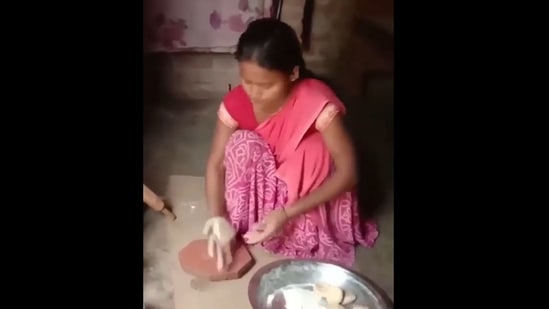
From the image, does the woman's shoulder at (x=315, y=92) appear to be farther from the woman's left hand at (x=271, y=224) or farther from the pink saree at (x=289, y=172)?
the woman's left hand at (x=271, y=224)

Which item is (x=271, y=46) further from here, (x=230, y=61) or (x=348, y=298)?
(x=348, y=298)

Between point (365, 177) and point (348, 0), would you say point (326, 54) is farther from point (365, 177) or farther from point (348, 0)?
point (365, 177)

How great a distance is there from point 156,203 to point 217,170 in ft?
0.37

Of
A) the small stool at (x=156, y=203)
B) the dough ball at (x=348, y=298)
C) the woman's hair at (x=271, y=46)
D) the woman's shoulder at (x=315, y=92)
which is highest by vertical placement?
the woman's hair at (x=271, y=46)

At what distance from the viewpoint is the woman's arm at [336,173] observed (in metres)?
1.32

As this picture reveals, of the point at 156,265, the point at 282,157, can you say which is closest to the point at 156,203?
the point at 156,265

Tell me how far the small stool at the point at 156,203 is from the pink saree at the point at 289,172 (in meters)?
0.10

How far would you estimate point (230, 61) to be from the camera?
1.33m

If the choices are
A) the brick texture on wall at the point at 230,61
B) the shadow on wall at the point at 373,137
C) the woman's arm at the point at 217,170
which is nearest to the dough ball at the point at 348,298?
the shadow on wall at the point at 373,137
